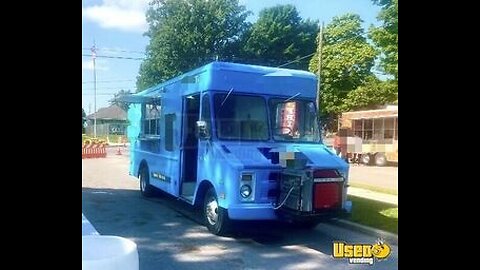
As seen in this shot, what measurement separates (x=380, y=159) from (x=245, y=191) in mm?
653

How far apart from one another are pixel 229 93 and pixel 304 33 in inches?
17.7

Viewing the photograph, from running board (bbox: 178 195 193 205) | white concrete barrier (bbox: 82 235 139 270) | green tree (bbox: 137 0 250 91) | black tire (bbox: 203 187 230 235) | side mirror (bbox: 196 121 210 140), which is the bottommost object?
white concrete barrier (bbox: 82 235 139 270)

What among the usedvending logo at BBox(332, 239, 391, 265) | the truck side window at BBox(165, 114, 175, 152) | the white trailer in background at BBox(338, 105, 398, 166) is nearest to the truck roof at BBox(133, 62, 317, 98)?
the truck side window at BBox(165, 114, 175, 152)

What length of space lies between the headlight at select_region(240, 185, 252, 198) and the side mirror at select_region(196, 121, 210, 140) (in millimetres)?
290

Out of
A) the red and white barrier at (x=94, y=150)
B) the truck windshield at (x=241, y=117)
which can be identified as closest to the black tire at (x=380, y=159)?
the truck windshield at (x=241, y=117)

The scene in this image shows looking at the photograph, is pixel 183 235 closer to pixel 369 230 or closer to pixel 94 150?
pixel 94 150

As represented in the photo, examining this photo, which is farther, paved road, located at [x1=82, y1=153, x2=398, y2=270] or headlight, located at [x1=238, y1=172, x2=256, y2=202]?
headlight, located at [x1=238, y1=172, x2=256, y2=202]

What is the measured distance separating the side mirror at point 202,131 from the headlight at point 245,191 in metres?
0.29

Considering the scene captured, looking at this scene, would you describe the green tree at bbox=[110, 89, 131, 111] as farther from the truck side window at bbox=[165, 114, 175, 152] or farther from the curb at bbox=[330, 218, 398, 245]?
the curb at bbox=[330, 218, 398, 245]

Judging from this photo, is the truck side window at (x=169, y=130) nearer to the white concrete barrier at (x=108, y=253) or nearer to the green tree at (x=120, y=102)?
the green tree at (x=120, y=102)

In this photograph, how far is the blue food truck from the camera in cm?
196

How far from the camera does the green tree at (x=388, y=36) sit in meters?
1.95

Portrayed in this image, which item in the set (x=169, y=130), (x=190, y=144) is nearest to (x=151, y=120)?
(x=169, y=130)
